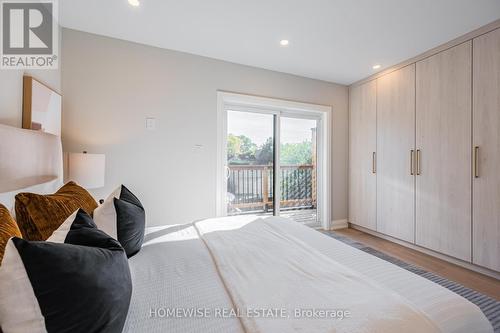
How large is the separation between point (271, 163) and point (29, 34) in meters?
2.84

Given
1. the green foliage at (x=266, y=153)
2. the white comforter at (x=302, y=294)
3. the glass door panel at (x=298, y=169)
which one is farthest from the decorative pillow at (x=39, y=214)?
the glass door panel at (x=298, y=169)

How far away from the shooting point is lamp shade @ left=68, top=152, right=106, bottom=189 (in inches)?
74.7

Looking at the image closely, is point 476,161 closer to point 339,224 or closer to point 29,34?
point 339,224

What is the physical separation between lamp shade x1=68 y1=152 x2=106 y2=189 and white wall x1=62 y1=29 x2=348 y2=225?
1.40 feet

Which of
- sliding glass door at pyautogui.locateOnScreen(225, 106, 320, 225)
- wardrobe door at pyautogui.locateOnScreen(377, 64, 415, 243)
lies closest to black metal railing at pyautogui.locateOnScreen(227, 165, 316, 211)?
sliding glass door at pyautogui.locateOnScreen(225, 106, 320, 225)

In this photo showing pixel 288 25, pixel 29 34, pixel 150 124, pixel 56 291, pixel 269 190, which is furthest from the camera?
pixel 269 190

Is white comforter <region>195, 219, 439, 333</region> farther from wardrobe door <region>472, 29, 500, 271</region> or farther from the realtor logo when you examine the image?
wardrobe door <region>472, 29, 500, 271</region>

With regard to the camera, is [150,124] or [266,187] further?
[266,187]

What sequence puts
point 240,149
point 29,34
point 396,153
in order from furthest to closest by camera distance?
1. point 240,149
2. point 396,153
3. point 29,34

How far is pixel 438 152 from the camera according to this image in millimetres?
2588

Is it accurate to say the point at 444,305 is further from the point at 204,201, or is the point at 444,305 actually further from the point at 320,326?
the point at 204,201

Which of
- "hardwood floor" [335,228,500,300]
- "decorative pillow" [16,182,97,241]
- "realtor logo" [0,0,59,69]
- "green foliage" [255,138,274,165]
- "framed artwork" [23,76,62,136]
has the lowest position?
"hardwood floor" [335,228,500,300]

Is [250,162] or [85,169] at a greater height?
[250,162]

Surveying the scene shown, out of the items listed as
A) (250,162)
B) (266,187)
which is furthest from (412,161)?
(250,162)
